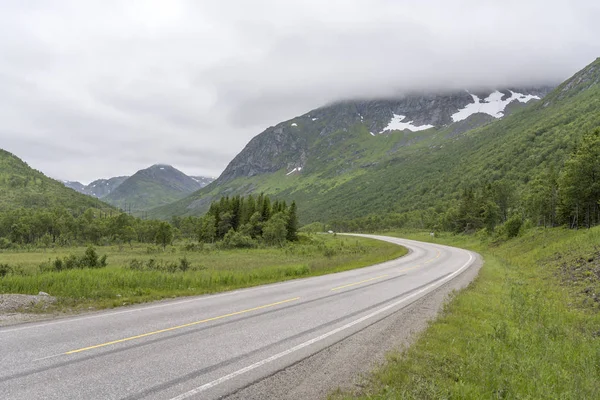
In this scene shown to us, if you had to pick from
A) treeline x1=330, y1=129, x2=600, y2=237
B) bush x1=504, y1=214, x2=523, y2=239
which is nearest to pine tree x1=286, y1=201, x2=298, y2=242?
treeline x1=330, y1=129, x2=600, y2=237

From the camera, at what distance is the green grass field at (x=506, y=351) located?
18.9 feet

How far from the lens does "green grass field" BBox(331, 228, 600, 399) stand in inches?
227

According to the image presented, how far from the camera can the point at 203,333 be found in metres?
8.66

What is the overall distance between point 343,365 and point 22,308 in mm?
10809

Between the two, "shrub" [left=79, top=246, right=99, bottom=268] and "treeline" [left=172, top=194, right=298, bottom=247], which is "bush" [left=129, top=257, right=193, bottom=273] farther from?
"treeline" [left=172, top=194, right=298, bottom=247]

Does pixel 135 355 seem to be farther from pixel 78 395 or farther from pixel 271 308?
pixel 271 308

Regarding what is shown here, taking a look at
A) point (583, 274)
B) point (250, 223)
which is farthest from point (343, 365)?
point (250, 223)

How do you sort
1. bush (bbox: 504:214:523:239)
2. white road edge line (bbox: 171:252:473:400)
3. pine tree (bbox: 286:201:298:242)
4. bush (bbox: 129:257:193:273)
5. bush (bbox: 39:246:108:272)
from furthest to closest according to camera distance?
pine tree (bbox: 286:201:298:242), bush (bbox: 504:214:523:239), bush (bbox: 129:257:193:273), bush (bbox: 39:246:108:272), white road edge line (bbox: 171:252:473:400)

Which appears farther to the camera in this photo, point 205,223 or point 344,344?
point 205,223

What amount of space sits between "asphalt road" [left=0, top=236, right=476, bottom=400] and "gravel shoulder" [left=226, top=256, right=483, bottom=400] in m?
0.27

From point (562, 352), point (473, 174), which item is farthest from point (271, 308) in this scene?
point (473, 174)

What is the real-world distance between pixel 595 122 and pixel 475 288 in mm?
157166

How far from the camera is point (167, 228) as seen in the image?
75062 millimetres

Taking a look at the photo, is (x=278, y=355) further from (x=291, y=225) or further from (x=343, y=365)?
(x=291, y=225)
